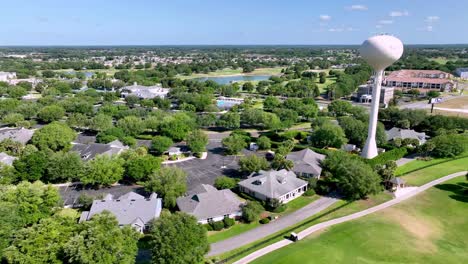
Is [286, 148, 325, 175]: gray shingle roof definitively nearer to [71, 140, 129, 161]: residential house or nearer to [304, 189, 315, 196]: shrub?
[304, 189, 315, 196]: shrub

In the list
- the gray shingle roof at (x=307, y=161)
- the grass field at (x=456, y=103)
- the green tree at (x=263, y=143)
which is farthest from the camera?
the grass field at (x=456, y=103)

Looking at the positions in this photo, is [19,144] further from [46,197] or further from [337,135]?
[337,135]

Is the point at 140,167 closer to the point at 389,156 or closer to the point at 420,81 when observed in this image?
the point at 389,156

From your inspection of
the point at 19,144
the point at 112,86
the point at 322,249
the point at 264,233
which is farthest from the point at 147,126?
the point at 112,86

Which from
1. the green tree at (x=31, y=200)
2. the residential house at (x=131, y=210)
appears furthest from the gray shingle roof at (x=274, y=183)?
→ the green tree at (x=31, y=200)

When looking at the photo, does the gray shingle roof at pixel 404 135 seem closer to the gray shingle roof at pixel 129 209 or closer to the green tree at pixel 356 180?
the green tree at pixel 356 180

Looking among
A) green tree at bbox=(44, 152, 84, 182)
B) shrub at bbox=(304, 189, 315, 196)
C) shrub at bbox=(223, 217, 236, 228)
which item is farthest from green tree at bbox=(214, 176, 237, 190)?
green tree at bbox=(44, 152, 84, 182)
